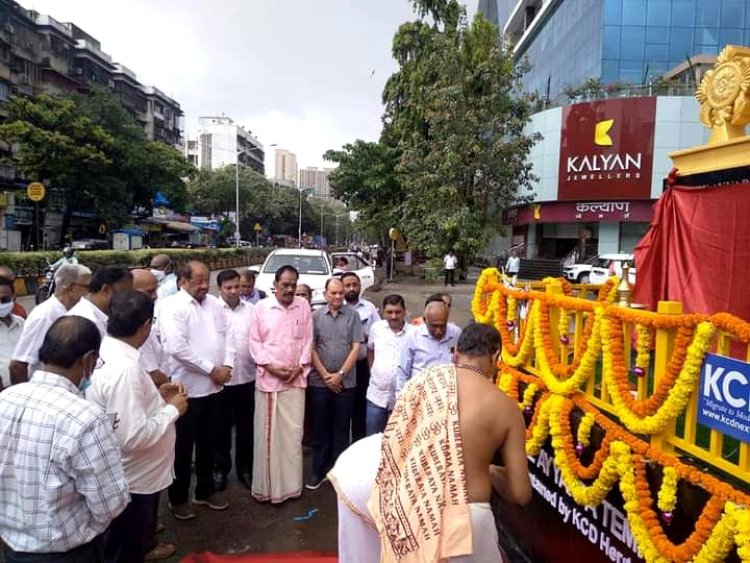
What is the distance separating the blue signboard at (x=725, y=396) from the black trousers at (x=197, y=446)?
3.11m

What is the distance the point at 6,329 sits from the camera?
3.84 meters

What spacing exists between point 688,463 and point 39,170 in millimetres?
30530

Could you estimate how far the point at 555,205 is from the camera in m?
27.3

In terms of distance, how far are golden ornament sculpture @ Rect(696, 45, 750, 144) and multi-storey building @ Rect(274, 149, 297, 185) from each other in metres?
129

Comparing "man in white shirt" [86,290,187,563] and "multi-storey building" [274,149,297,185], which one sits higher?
"multi-storey building" [274,149,297,185]

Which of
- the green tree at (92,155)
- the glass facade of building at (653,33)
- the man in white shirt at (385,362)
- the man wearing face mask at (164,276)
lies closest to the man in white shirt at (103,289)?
the man in white shirt at (385,362)

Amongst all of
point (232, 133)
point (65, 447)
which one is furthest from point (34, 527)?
point (232, 133)

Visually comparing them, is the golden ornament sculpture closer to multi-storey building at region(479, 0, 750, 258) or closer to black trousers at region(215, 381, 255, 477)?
black trousers at region(215, 381, 255, 477)

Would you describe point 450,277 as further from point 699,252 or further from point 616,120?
point 699,252

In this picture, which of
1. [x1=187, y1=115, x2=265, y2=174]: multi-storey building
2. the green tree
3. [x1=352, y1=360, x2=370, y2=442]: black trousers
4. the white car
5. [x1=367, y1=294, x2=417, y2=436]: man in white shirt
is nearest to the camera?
[x1=367, y1=294, x2=417, y2=436]: man in white shirt

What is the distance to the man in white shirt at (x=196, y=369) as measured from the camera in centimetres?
382

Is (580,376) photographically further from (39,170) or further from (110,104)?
(110,104)

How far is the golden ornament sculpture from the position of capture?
4191 millimetres

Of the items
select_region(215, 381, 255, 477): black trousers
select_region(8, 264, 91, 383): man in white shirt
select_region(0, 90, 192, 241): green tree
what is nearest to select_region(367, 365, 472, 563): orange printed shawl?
select_region(8, 264, 91, 383): man in white shirt
